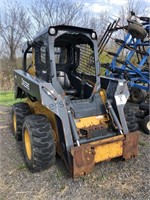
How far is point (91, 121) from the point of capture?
11.5 feet

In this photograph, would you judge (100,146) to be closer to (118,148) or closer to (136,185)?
(118,148)

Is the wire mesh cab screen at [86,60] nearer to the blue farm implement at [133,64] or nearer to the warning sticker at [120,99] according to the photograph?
the warning sticker at [120,99]

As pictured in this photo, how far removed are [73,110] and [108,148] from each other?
0.74 metres

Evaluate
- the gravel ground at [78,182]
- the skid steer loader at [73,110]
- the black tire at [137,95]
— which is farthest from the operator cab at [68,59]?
the black tire at [137,95]

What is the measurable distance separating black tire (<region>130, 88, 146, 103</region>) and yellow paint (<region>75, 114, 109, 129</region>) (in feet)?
11.8

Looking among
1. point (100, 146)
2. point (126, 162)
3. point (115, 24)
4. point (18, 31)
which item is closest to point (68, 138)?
point (100, 146)

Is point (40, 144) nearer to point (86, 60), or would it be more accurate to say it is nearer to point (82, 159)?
point (82, 159)

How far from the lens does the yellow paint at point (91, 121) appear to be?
341 centimetres

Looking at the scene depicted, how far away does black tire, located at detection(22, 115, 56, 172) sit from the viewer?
3.04m

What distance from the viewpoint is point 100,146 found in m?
3.06

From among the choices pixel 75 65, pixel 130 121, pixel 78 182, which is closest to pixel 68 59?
pixel 75 65

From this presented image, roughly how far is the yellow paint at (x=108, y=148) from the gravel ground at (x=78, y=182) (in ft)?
0.78

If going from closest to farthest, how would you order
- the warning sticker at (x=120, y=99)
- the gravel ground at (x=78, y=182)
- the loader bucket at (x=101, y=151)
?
the gravel ground at (x=78, y=182), the loader bucket at (x=101, y=151), the warning sticker at (x=120, y=99)

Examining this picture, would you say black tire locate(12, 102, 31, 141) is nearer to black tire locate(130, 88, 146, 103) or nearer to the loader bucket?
the loader bucket
